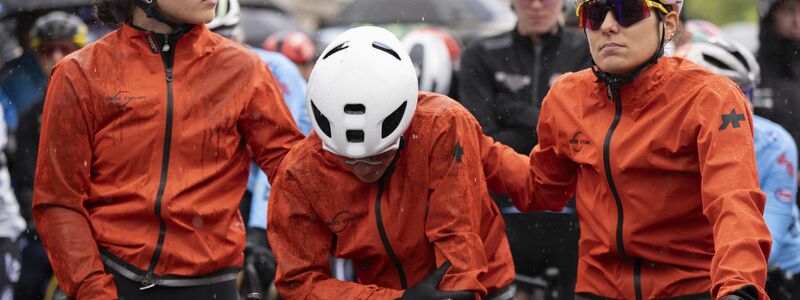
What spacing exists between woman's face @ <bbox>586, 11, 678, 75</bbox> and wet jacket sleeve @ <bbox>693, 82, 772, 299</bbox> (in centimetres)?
35

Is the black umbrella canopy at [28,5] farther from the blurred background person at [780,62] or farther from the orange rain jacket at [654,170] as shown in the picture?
the orange rain jacket at [654,170]

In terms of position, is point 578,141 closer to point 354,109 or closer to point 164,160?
point 354,109

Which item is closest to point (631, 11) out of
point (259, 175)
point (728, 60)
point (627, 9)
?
point (627, 9)

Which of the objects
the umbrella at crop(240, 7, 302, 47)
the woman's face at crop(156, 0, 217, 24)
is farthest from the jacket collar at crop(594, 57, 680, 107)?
the umbrella at crop(240, 7, 302, 47)

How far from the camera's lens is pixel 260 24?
21391 mm

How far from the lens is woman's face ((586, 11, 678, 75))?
6203 millimetres

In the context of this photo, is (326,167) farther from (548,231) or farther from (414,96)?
(548,231)

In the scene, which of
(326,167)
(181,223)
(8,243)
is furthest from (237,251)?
(8,243)

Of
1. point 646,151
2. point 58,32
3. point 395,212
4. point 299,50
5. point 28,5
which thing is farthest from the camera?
point 28,5

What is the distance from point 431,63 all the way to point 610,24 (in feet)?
16.8

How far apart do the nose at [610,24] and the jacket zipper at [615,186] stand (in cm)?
23

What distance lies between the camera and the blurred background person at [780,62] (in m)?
11.5

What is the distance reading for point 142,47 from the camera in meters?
6.70

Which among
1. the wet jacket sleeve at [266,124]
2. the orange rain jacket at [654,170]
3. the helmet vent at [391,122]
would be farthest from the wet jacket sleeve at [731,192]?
the wet jacket sleeve at [266,124]
